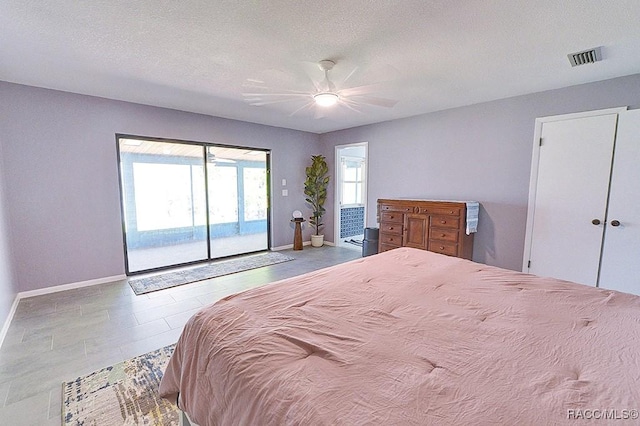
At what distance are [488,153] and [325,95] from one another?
2.60 m

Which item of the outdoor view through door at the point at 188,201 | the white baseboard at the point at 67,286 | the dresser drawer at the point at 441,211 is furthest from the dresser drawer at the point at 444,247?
the white baseboard at the point at 67,286

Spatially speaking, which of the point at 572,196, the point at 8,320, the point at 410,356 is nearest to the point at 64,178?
the point at 8,320

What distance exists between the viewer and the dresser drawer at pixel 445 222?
3.60 meters

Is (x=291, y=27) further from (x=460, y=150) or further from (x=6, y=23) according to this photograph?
(x=460, y=150)

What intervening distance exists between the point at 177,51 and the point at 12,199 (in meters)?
2.75

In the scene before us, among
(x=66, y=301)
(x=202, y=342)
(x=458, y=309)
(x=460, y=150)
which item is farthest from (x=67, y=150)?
(x=460, y=150)

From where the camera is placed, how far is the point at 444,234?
12.2 ft

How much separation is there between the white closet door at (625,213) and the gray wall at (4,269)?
5961 mm

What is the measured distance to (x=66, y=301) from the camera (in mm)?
3119

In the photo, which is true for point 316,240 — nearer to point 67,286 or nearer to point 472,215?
point 472,215

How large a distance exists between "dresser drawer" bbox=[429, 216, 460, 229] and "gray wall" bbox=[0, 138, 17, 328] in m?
4.72

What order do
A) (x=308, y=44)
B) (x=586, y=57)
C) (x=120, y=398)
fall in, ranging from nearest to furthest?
(x=120, y=398), (x=308, y=44), (x=586, y=57)

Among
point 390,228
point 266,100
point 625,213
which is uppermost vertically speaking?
point 266,100

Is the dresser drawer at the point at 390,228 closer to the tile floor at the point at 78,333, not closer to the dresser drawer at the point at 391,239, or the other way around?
the dresser drawer at the point at 391,239
